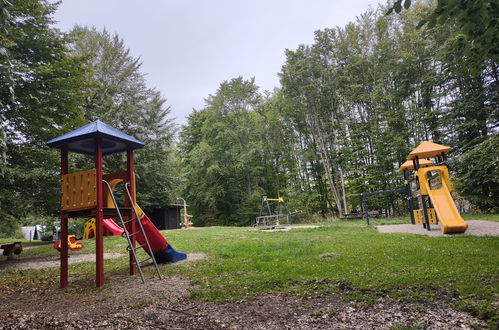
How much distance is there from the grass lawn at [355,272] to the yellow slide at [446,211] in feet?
2.89

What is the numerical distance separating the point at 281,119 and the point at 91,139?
66.8ft

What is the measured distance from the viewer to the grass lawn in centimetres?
326

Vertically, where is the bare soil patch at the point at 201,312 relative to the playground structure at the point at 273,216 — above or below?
below

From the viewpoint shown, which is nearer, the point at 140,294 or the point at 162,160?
the point at 140,294

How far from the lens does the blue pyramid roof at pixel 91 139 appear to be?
5.30m

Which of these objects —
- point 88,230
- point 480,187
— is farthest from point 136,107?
point 480,187

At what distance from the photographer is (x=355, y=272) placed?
436 centimetres

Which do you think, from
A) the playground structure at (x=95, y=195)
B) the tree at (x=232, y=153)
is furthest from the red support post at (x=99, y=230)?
the tree at (x=232, y=153)

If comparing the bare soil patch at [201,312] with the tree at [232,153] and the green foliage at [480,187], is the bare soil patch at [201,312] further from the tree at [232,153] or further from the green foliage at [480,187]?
the tree at [232,153]

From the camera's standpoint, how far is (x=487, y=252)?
4.89m

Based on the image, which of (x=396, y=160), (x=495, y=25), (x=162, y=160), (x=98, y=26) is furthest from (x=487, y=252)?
(x=98, y=26)

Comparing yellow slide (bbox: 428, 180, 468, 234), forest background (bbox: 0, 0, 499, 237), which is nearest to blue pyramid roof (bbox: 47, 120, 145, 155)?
forest background (bbox: 0, 0, 499, 237)

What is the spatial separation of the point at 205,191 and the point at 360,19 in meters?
17.8

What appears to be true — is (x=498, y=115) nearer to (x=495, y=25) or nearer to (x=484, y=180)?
(x=484, y=180)
